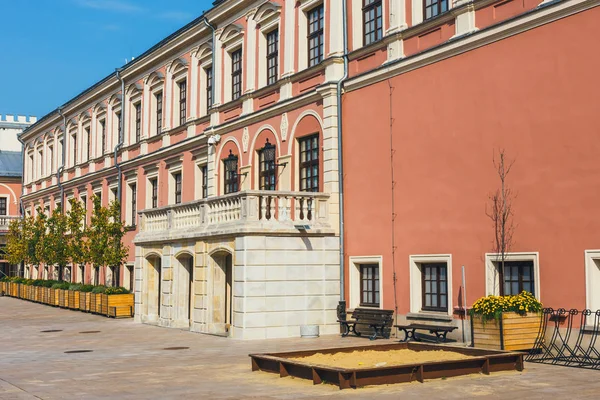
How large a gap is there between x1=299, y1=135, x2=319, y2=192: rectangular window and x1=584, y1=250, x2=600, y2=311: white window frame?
30.7ft

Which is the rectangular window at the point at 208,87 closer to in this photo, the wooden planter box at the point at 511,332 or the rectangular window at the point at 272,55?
the rectangular window at the point at 272,55

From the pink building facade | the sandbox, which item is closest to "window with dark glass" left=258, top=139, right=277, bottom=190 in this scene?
the pink building facade

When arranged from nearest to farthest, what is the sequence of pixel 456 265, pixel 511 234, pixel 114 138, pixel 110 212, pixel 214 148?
pixel 511 234 → pixel 456 265 → pixel 214 148 → pixel 110 212 → pixel 114 138

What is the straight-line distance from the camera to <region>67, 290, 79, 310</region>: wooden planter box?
33.0 m

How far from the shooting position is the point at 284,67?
952 inches

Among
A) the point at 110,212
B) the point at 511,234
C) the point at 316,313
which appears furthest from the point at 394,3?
the point at 110,212

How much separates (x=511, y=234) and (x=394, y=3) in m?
6.85

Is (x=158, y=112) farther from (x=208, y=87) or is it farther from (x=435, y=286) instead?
(x=435, y=286)

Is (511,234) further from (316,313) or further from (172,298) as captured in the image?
(172,298)

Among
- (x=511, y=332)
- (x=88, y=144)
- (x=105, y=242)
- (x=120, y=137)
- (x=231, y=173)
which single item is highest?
(x=88, y=144)

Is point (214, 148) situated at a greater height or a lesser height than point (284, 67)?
lesser

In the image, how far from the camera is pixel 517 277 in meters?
16.3

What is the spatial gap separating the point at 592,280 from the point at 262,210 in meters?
8.64

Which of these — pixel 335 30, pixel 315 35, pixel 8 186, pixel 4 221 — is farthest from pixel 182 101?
pixel 8 186
